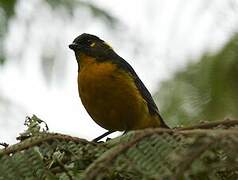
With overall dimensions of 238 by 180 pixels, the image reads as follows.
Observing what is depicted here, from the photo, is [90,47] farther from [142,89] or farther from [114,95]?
[114,95]

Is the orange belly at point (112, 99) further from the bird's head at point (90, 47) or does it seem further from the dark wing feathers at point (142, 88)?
the bird's head at point (90, 47)

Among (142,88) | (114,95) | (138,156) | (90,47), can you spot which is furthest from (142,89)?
(138,156)

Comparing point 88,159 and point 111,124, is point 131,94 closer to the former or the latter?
point 111,124

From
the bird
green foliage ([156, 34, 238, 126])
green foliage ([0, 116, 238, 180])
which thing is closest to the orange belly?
the bird

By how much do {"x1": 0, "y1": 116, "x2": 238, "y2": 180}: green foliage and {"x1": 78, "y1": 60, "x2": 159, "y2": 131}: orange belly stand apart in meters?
2.66

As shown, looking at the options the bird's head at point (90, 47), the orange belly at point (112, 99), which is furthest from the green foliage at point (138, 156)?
the bird's head at point (90, 47)

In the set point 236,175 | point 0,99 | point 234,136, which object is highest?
point 0,99

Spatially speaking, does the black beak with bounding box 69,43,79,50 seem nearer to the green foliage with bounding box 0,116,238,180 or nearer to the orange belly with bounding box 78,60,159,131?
the orange belly with bounding box 78,60,159,131

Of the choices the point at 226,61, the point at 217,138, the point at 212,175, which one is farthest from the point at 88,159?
the point at 226,61

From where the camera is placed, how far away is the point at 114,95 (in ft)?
17.3

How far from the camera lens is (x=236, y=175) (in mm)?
2252

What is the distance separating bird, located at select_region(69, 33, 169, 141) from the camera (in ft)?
17.2

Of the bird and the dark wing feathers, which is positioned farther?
the dark wing feathers

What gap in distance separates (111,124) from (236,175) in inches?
123
